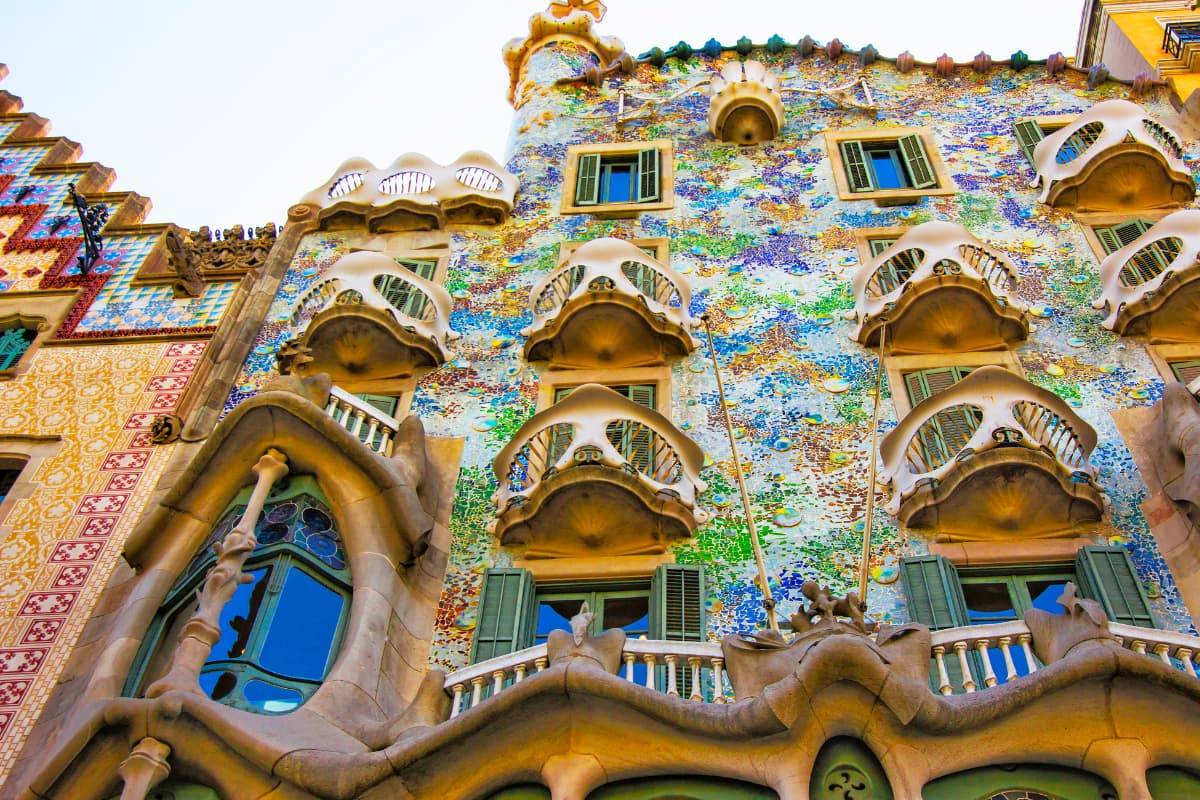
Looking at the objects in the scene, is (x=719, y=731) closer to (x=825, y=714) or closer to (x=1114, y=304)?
(x=825, y=714)

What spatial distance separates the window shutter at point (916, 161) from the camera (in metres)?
17.6

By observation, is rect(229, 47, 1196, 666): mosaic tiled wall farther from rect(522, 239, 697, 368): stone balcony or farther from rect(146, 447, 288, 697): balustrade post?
rect(146, 447, 288, 697): balustrade post

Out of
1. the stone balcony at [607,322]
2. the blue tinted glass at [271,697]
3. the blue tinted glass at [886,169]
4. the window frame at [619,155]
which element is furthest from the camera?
the blue tinted glass at [886,169]

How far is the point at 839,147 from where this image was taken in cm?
Answer: 1858

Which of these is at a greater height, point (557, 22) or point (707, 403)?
point (557, 22)

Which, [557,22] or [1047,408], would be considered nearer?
[1047,408]

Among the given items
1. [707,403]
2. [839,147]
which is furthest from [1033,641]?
[839,147]

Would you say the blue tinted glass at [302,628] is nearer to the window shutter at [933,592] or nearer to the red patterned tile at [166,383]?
the red patterned tile at [166,383]

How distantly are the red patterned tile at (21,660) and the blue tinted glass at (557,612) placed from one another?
4.09 m

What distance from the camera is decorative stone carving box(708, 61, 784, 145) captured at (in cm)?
1880

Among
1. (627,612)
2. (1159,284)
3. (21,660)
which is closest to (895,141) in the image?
(1159,284)

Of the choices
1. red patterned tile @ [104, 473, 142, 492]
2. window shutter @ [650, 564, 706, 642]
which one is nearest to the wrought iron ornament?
red patterned tile @ [104, 473, 142, 492]

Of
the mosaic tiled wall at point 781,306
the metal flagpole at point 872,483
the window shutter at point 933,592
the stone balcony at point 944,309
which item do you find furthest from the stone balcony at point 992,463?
the stone balcony at point 944,309

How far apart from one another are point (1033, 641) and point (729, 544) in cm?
329
